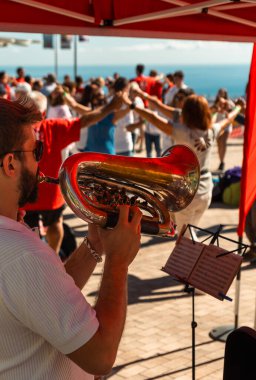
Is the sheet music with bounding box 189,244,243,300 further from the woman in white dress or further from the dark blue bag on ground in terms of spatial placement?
the dark blue bag on ground

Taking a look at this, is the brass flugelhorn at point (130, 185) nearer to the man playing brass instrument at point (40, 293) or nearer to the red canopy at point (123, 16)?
the man playing brass instrument at point (40, 293)

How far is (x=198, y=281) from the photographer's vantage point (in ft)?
10.5

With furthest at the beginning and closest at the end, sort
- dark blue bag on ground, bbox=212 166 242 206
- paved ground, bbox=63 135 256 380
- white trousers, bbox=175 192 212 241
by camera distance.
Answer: dark blue bag on ground, bbox=212 166 242 206
white trousers, bbox=175 192 212 241
paved ground, bbox=63 135 256 380

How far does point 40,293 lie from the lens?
1.50 meters

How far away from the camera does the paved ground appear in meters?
4.22

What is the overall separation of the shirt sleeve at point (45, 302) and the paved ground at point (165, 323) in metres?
2.71

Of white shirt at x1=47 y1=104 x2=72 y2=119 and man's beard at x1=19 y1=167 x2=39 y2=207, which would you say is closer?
man's beard at x1=19 y1=167 x2=39 y2=207

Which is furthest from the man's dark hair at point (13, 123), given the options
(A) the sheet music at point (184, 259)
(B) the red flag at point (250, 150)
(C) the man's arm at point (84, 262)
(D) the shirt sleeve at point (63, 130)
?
(D) the shirt sleeve at point (63, 130)

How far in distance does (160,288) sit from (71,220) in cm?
273

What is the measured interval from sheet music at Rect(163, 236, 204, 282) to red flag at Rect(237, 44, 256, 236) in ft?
2.80

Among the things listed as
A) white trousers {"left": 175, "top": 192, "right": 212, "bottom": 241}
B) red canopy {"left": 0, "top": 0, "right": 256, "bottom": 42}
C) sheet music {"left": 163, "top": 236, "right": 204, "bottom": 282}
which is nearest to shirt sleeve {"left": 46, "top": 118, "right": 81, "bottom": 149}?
white trousers {"left": 175, "top": 192, "right": 212, "bottom": 241}

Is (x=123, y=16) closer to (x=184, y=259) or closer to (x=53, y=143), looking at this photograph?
(x=184, y=259)

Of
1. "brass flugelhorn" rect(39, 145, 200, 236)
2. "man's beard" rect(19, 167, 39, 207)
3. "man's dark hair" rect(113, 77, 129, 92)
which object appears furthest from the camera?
"man's dark hair" rect(113, 77, 129, 92)

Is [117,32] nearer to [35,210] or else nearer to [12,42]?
[35,210]
